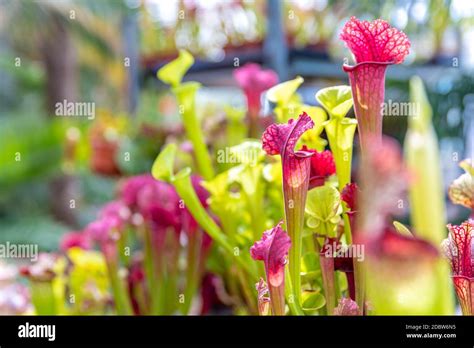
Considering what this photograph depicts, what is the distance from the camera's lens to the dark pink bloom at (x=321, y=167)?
1.19 feet

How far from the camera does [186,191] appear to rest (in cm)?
40

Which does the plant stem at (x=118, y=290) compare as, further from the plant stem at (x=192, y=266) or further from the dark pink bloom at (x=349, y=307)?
the dark pink bloom at (x=349, y=307)

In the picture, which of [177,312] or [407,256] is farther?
[177,312]

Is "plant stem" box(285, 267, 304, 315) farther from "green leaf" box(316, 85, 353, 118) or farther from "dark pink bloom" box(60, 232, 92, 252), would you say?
"dark pink bloom" box(60, 232, 92, 252)

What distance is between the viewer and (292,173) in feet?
1.05

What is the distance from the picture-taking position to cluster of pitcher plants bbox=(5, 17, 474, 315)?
0.23 m

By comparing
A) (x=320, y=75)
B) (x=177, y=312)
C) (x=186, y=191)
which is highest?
(x=320, y=75)

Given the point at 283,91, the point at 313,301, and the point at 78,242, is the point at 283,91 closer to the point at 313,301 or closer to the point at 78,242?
the point at 313,301

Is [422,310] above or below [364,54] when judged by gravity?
below

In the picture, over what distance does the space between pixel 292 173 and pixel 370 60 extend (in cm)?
7

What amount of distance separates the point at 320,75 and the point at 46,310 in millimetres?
1302

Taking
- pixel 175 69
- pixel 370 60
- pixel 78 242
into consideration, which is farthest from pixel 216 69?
pixel 370 60
